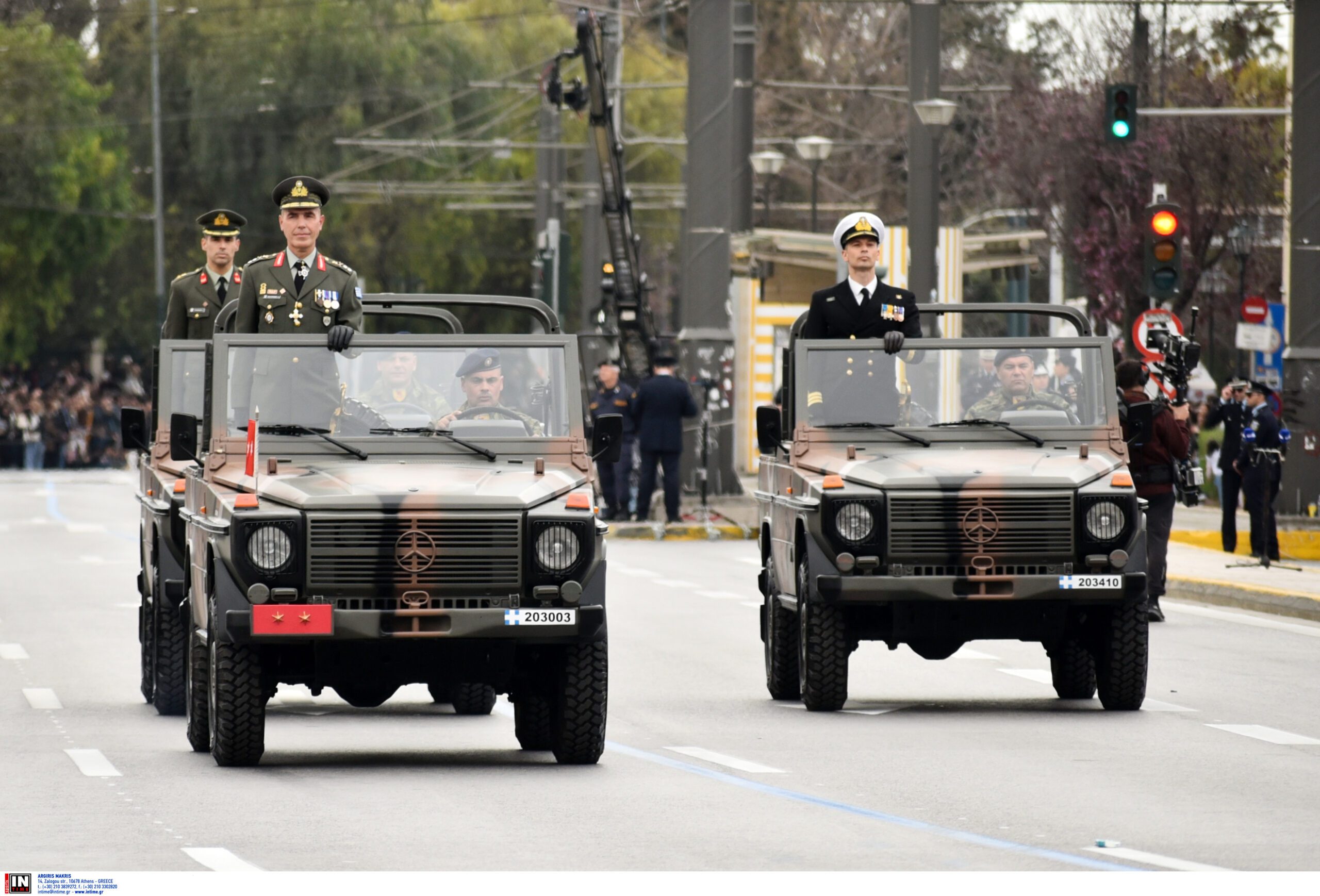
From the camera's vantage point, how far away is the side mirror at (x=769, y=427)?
597 inches

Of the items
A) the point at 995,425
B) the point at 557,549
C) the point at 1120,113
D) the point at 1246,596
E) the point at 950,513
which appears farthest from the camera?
the point at 1120,113

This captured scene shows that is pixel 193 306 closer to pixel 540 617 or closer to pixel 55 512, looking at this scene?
pixel 540 617

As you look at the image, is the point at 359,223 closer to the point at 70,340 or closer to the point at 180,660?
the point at 70,340

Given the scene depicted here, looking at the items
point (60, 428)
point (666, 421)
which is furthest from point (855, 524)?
point (60, 428)

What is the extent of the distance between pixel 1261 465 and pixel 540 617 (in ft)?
50.1

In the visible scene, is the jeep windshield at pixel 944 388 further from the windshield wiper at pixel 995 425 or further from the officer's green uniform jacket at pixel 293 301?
the officer's green uniform jacket at pixel 293 301

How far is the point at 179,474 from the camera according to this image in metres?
14.4

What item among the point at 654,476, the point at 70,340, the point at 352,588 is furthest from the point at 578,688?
the point at 70,340

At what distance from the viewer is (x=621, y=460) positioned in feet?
112

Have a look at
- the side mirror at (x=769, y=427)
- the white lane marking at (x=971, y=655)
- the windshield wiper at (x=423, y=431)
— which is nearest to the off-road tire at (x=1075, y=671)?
the side mirror at (x=769, y=427)

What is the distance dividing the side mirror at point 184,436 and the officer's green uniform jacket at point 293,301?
76cm

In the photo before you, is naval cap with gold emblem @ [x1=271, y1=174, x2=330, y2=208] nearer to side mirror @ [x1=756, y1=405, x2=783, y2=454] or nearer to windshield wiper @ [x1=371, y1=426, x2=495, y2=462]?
windshield wiper @ [x1=371, y1=426, x2=495, y2=462]

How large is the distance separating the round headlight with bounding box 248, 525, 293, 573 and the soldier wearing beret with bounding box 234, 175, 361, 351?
1.71 metres

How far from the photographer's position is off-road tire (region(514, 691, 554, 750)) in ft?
42.5
